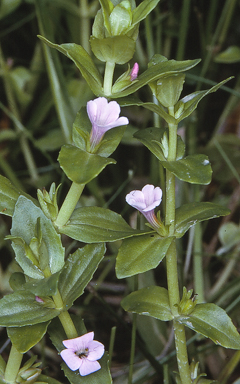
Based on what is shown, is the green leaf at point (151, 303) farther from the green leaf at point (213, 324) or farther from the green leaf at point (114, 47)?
the green leaf at point (114, 47)

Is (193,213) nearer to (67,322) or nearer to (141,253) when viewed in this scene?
(141,253)

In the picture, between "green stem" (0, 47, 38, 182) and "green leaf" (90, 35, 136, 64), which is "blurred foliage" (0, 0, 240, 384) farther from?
"green leaf" (90, 35, 136, 64)

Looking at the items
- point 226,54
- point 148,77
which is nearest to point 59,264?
point 148,77

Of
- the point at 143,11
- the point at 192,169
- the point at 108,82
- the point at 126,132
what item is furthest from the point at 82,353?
the point at 126,132

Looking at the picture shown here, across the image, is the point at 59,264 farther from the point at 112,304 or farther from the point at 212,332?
the point at 112,304

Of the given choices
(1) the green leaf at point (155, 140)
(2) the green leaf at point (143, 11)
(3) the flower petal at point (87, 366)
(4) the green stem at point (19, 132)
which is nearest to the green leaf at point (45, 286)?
(3) the flower petal at point (87, 366)

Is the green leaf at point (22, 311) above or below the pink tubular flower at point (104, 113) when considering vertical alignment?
below
